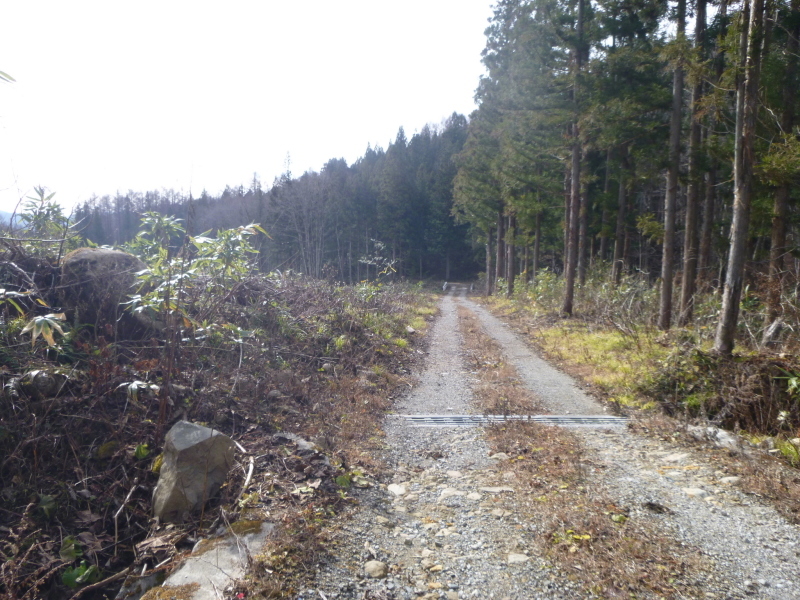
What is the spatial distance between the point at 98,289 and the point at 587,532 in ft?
17.7

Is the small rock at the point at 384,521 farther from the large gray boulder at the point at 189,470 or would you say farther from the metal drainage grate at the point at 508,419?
the metal drainage grate at the point at 508,419

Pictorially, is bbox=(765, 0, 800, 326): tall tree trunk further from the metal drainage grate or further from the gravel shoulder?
the gravel shoulder

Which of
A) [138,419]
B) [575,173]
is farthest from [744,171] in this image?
[575,173]

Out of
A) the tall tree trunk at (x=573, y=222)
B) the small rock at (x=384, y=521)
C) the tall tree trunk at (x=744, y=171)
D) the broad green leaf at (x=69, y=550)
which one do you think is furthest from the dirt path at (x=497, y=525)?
the tall tree trunk at (x=573, y=222)

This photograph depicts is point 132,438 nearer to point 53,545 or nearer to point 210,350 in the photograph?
point 53,545

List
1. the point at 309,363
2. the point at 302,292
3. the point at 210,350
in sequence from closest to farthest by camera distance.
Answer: the point at 210,350 → the point at 309,363 → the point at 302,292

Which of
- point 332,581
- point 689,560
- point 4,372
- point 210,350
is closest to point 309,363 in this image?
point 210,350

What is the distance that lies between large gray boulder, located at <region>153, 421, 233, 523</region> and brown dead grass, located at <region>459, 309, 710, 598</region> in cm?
238

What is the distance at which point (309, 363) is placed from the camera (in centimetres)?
803

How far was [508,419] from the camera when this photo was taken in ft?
21.1

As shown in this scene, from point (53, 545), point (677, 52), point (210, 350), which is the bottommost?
point (53, 545)

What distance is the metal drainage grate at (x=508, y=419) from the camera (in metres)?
6.46

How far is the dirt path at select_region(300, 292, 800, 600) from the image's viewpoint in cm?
298

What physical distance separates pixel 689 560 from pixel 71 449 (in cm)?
462
